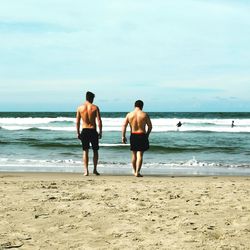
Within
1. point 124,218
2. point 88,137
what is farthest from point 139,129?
point 124,218

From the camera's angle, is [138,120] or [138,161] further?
[138,161]

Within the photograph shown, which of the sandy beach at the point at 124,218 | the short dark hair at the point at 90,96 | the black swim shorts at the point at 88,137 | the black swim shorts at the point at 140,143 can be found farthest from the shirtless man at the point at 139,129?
the sandy beach at the point at 124,218

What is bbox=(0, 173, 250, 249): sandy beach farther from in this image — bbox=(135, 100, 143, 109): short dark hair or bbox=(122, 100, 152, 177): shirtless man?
bbox=(135, 100, 143, 109): short dark hair

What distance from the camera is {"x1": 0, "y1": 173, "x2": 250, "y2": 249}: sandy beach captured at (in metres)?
3.96

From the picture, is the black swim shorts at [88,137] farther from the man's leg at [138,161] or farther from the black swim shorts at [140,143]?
the man's leg at [138,161]

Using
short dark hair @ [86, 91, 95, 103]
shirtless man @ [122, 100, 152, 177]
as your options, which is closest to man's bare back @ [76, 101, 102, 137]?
short dark hair @ [86, 91, 95, 103]

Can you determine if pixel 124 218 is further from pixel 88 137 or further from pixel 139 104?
pixel 139 104

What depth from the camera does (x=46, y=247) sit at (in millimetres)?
3844

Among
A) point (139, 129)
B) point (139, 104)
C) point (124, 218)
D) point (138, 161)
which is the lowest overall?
point (124, 218)

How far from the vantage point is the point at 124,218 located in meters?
4.71

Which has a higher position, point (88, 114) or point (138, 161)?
point (88, 114)

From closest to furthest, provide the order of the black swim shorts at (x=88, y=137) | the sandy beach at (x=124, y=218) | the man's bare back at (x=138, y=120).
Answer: the sandy beach at (x=124, y=218), the man's bare back at (x=138, y=120), the black swim shorts at (x=88, y=137)

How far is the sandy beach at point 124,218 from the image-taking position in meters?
3.96

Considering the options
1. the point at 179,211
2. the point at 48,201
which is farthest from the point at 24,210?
the point at 179,211
